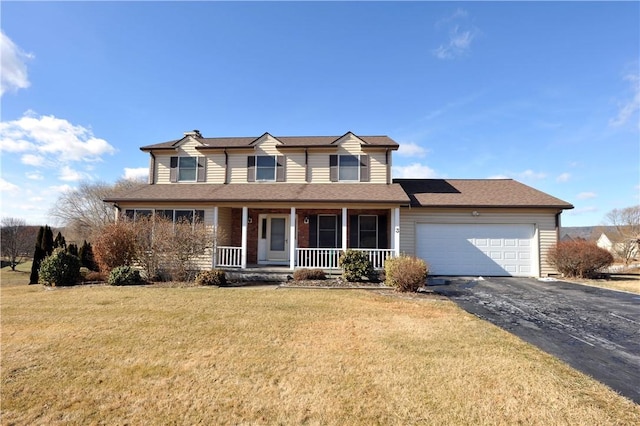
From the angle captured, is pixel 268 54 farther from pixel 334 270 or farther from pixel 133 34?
pixel 334 270

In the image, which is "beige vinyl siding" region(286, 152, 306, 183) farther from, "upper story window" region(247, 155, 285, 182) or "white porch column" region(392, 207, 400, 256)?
"white porch column" region(392, 207, 400, 256)

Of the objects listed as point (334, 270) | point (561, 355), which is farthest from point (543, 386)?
point (334, 270)

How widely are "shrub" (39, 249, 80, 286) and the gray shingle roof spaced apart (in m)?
14.1

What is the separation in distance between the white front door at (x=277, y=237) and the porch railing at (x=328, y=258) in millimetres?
1658

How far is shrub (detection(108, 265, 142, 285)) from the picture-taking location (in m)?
10.8

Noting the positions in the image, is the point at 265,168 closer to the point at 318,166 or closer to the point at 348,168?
the point at 318,166

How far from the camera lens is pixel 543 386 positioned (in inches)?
140

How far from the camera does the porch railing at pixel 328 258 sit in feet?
40.7

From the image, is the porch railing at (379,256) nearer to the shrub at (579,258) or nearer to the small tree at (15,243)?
the shrub at (579,258)

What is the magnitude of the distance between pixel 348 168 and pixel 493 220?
708 cm

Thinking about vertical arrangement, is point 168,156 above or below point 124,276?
above

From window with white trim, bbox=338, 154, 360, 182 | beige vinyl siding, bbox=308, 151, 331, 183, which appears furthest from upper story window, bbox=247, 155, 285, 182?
window with white trim, bbox=338, 154, 360, 182

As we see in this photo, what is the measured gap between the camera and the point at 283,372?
13.0 feet

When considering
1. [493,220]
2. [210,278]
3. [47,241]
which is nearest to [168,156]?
[47,241]
